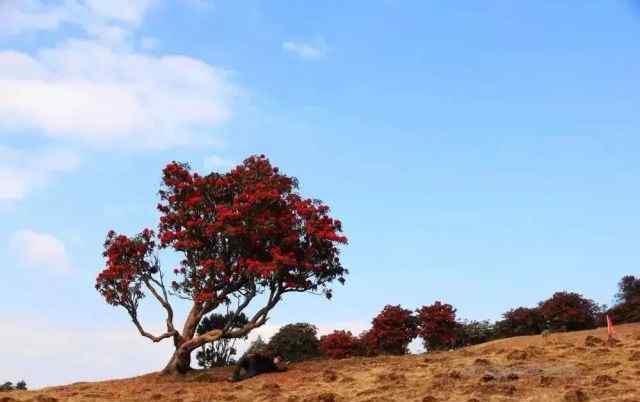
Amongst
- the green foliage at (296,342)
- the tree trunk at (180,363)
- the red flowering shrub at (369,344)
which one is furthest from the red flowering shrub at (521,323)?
the tree trunk at (180,363)

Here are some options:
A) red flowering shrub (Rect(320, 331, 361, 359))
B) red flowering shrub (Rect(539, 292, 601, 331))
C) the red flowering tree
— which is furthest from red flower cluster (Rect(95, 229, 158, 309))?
red flowering shrub (Rect(539, 292, 601, 331))

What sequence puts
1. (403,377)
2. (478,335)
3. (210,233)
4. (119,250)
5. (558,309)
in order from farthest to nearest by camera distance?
(478,335) < (558,309) < (119,250) < (210,233) < (403,377)

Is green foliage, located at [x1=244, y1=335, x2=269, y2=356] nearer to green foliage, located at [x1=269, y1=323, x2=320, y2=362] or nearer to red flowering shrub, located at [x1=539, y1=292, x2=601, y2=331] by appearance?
green foliage, located at [x1=269, y1=323, x2=320, y2=362]

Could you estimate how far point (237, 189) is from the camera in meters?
32.8

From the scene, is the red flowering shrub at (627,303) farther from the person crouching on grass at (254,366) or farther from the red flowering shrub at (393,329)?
the person crouching on grass at (254,366)

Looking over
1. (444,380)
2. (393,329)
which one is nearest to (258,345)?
(393,329)

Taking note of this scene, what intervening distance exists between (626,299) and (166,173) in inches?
1077

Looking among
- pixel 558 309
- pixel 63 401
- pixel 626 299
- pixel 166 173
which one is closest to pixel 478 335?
pixel 558 309

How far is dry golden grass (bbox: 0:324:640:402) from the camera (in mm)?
21141

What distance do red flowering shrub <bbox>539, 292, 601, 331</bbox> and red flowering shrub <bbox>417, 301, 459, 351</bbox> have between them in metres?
5.23

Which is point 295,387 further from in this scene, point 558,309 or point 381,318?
point 558,309

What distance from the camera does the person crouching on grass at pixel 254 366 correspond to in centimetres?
2856

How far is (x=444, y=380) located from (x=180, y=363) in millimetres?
13613

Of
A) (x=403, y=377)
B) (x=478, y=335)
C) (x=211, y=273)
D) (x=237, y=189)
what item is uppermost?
(x=237, y=189)
